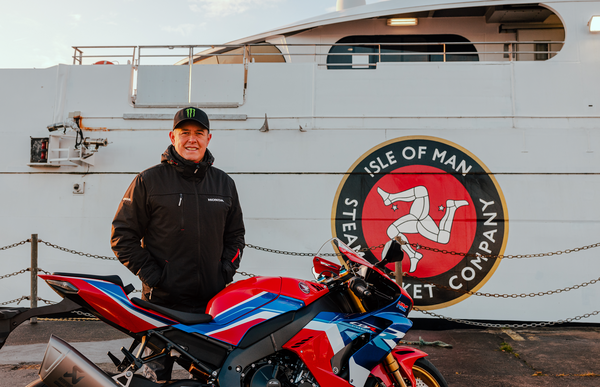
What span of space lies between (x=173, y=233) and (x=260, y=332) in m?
0.63

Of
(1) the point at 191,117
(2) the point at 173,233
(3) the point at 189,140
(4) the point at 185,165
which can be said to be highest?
(1) the point at 191,117

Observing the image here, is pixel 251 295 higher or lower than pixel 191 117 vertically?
lower

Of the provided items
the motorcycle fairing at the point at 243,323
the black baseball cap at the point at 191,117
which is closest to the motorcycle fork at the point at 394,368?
the motorcycle fairing at the point at 243,323

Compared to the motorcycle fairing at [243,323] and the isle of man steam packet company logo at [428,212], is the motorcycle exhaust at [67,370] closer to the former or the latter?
the motorcycle fairing at [243,323]

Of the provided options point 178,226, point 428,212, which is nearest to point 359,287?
point 178,226

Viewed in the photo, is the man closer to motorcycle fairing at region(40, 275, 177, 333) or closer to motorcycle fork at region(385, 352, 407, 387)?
motorcycle fairing at region(40, 275, 177, 333)

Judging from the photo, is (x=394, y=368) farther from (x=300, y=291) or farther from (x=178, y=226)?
(x=178, y=226)

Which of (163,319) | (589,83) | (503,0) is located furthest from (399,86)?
(163,319)

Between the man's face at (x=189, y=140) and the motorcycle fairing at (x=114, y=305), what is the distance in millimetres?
718

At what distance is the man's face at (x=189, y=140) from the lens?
1.86 m

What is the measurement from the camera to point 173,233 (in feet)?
5.81

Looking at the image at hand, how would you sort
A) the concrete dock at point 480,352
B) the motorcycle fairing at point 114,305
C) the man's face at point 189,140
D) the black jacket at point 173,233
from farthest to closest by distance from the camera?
the concrete dock at point 480,352 → the man's face at point 189,140 → the black jacket at point 173,233 → the motorcycle fairing at point 114,305

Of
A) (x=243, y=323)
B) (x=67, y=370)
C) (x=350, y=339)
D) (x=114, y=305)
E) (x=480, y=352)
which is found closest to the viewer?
(x=67, y=370)

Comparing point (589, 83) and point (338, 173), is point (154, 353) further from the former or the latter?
point (589, 83)
